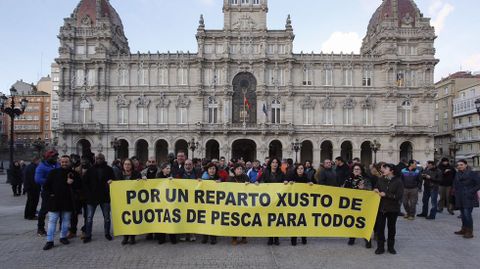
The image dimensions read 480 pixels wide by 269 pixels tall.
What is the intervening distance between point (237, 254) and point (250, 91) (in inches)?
1566

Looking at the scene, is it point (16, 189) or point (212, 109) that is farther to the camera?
point (212, 109)

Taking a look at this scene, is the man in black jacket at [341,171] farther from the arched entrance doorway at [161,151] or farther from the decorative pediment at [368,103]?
the arched entrance doorway at [161,151]

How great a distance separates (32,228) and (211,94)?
1429 inches

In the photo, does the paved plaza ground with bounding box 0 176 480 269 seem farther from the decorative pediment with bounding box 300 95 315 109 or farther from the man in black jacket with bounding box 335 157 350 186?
the decorative pediment with bounding box 300 95 315 109

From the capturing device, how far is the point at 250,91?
158ft

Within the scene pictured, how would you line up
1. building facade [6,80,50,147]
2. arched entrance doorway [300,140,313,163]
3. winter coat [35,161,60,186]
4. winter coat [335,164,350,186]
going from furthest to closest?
building facade [6,80,50,147] → arched entrance doorway [300,140,313,163] → winter coat [335,164,350,186] → winter coat [35,161,60,186]


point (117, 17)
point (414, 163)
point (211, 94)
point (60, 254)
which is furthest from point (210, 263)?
point (117, 17)

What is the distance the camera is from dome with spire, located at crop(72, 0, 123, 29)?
49719 mm

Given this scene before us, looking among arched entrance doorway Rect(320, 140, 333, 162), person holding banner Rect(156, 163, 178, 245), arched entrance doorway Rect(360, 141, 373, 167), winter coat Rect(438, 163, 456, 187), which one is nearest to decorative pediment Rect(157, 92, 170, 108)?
arched entrance doorway Rect(320, 140, 333, 162)

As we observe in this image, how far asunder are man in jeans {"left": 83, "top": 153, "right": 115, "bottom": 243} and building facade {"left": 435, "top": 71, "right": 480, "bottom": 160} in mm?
68854

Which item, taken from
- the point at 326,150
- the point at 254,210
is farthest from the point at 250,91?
the point at 254,210

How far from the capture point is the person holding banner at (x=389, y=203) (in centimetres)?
957

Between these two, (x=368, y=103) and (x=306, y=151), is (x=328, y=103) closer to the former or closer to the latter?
(x=368, y=103)

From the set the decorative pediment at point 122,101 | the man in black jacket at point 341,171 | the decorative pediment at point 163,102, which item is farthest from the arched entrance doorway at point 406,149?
the man in black jacket at point 341,171
